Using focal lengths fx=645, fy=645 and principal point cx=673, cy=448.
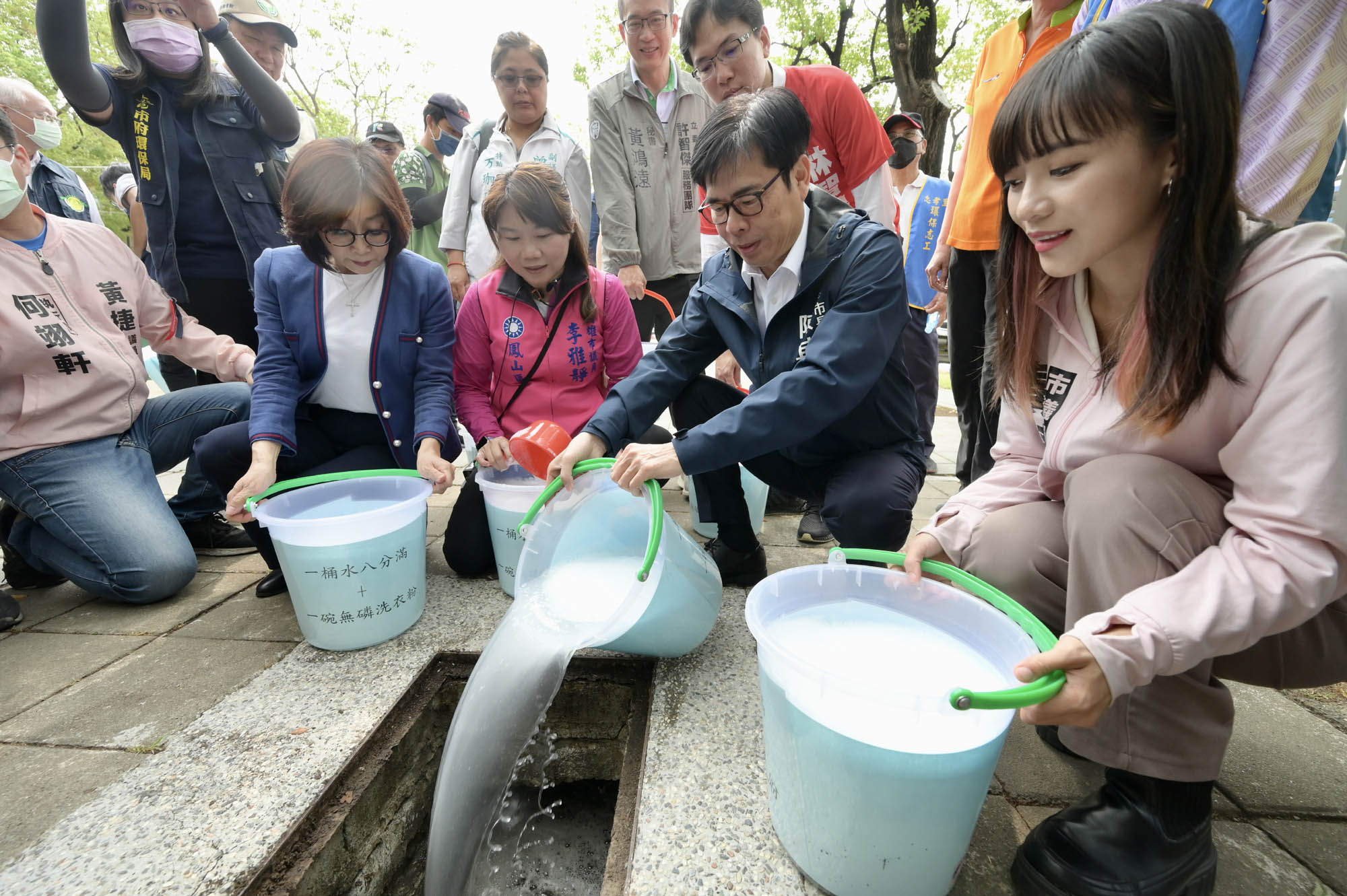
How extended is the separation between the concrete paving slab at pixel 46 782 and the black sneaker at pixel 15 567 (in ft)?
3.93

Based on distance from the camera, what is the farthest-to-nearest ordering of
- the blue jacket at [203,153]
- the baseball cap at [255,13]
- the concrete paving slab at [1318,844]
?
the baseball cap at [255,13] → the blue jacket at [203,153] → the concrete paving slab at [1318,844]

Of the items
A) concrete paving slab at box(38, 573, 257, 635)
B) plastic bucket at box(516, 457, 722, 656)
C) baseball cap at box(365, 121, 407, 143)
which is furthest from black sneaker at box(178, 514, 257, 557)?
baseball cap at box(365, 121, 407, 143)

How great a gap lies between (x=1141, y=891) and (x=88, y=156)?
72.6 feet

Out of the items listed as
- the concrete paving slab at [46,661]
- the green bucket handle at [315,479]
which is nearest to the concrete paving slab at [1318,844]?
the green bucket handle at [315,479]

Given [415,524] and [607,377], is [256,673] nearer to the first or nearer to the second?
[415,524]

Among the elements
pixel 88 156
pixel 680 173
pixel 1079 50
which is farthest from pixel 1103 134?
pixel 88 156

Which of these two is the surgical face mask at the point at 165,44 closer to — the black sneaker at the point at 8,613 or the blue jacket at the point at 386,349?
the blue jacket at the point at 386,349

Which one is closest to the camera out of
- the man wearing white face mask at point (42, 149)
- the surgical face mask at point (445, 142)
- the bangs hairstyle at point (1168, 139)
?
the bangs hairstyle at point (1168, 139)

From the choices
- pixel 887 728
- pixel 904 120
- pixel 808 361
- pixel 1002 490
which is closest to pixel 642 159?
pixel 808 361

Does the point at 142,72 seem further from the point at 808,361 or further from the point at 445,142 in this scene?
the point at 808,361

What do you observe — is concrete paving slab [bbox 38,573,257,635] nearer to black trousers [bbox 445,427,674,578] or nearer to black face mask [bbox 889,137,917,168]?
black trousers [bbox 445,427,674,578]

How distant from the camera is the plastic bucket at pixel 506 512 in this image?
2.16 m

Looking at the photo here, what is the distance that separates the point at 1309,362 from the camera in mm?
943

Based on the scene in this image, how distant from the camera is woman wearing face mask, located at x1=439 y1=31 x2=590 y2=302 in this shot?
10.8 feet
